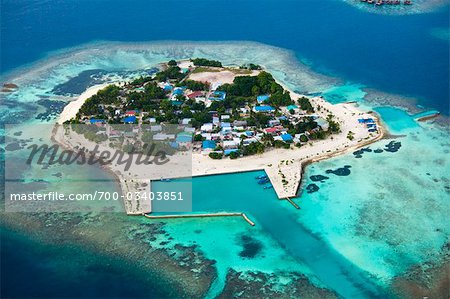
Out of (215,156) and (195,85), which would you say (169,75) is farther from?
(215,156)

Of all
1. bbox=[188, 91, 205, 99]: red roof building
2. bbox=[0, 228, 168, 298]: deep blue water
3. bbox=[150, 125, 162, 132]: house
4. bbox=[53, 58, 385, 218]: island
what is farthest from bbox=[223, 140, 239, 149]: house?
bbox=[0, 228, 168, 298]: deep blue water

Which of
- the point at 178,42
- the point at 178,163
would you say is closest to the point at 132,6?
the point at 178,42

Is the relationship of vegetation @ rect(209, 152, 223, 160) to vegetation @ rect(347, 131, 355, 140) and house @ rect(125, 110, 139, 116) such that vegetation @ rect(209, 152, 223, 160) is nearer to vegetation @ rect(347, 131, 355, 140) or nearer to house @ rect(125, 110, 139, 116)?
house @ rect(125, 110, 139, 116)

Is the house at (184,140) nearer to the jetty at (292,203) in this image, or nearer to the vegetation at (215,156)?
the vegetation at (215,156)

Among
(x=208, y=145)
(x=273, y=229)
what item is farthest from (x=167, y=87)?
(x=273, y=229)

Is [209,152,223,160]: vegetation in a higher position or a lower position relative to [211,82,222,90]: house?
lower

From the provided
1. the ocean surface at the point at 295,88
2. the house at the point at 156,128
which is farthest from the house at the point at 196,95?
the ocean surface at the point at 295,88

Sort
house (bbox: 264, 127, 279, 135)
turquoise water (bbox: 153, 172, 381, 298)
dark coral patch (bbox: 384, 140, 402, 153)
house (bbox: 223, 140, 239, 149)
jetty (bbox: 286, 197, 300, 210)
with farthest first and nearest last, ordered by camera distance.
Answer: house (bbox: 264, 127, 279, 135) → dark coral patch (bbox: 384, 140, 402, 153) → house (bbox: 223, 140, 239, 149) → jetty (bbox: 286, 197, 300, 210) → turquoise water (bbox: 153, 172, 381, 298)
